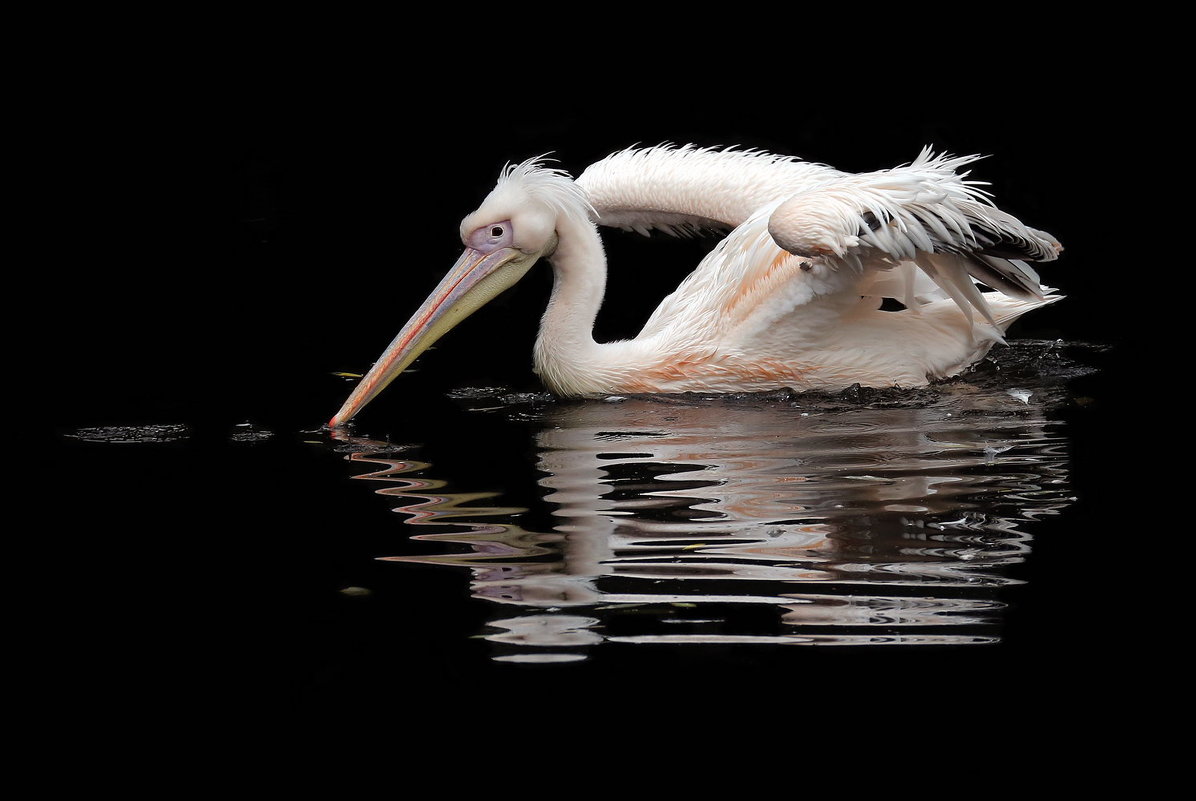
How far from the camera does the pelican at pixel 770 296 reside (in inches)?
282

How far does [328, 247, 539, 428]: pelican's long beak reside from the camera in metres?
7.57

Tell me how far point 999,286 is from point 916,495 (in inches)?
83.8

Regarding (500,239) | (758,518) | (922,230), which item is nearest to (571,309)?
(500,239)

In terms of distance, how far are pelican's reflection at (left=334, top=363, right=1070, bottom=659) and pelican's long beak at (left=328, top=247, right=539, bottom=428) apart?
0.73m

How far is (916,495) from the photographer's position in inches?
223

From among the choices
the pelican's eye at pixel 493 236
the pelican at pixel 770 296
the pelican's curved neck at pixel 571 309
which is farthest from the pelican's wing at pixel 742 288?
the pelican's eye at pixel 493 236

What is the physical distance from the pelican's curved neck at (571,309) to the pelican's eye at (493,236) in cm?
25

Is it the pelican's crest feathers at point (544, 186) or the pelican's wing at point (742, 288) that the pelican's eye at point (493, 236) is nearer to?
the pelican's crest feathers at point (544, 186)

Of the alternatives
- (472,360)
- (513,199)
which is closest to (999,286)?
(513,199)

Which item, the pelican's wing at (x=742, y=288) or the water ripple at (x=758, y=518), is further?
the pelican's wing at (x=742, y=288)

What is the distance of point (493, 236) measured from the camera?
7.82 m

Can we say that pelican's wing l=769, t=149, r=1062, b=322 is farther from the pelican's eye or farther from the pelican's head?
the pelican's eye

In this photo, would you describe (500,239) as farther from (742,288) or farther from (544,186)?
(742,288)

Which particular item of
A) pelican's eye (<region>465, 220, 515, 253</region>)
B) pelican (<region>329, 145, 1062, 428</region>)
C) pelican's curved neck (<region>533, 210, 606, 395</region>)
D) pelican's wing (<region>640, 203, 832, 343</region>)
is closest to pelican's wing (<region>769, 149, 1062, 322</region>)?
pelican (<region>329, 145, 1062, 428</region>)
